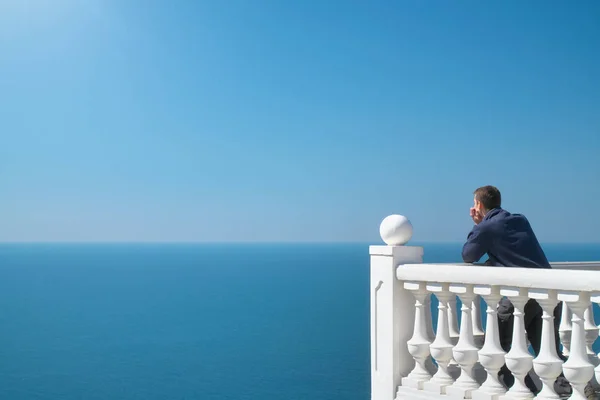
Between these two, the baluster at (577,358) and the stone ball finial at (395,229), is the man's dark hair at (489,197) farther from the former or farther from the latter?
the baluster at (577,358)

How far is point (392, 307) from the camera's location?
4.70 metres

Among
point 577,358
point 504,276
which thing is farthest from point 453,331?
point 577,358

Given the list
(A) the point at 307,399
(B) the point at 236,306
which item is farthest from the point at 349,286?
(A) the point at 307,399

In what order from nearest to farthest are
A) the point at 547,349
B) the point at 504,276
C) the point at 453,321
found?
the point at 547,349 < the point at 504,276 < the point at 453,321

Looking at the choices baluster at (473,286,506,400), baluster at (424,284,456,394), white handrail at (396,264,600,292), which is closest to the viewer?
white handrail at (396,264,600,292)

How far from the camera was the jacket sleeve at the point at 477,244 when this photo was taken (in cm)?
451

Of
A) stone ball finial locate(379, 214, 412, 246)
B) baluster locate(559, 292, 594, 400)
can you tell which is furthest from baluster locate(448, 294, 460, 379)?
baluster locate(559, 292, 594, 400)

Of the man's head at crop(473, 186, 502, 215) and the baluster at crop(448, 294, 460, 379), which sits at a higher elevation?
the man's head at crop(473, 186, 502, 215)

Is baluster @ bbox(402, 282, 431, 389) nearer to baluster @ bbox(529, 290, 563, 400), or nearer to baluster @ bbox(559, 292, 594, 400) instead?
baluster @ bbox(529, 290, 563, 400)

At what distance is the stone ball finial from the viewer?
15.4ft

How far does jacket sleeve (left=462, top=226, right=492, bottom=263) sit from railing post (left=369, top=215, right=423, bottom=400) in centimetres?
36

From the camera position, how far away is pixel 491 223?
14.7ft

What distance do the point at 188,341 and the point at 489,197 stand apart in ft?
218

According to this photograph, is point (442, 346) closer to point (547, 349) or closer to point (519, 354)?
point (519, 354)
